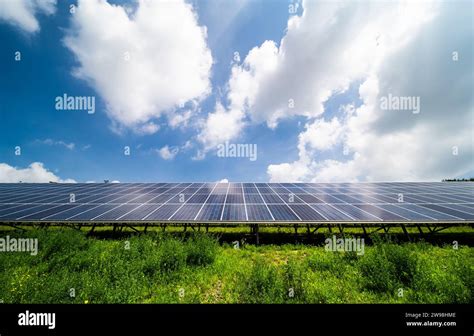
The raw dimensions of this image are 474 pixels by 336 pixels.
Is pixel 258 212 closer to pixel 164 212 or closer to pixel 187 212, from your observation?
pixel 187 212

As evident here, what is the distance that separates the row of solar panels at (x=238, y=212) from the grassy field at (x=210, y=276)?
162cm

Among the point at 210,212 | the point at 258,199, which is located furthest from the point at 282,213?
the point at 210,212

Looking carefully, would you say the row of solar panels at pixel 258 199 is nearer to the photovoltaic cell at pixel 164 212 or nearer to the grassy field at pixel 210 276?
the photovoltaic cell at pixel 164 212

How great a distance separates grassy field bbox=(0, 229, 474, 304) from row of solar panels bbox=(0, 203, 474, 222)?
162cm

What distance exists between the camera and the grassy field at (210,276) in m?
5.61

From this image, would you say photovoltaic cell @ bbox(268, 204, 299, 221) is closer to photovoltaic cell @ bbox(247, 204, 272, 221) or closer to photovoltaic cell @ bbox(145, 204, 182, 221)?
photovoltaic cell @ bbox(247, 204, 272, 221)

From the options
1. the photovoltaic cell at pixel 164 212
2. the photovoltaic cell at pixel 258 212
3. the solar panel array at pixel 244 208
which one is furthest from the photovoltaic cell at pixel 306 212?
the photovoltaic cell at pixel 164 212

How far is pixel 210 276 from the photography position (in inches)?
277

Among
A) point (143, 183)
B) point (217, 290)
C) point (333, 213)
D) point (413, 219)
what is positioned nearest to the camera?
point (217, 290)

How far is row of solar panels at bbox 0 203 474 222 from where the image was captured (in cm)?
998
